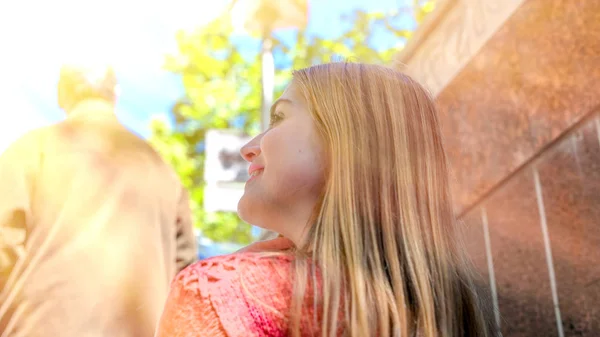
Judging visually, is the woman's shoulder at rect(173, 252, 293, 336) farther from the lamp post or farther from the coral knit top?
the lamp post

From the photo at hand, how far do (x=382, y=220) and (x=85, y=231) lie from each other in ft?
4.85

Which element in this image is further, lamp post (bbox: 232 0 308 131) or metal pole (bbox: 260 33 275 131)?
metal pole (bbox: 260 33 275 131)

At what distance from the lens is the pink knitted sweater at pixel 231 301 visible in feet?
4.26

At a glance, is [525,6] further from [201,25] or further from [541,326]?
[201,25]

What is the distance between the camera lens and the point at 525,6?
245 cm

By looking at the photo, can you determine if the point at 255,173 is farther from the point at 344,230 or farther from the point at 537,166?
the point at 537,166

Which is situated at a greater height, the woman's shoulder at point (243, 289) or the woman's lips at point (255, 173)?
the woman's lips at point (255, 173)

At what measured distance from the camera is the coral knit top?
1.30 meters

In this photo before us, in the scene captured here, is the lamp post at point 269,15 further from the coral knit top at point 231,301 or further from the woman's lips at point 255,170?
the coral knit top at point 231,301

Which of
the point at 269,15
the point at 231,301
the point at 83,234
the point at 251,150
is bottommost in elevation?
the point at 231,301

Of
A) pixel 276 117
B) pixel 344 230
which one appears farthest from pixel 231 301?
pixel 276 117

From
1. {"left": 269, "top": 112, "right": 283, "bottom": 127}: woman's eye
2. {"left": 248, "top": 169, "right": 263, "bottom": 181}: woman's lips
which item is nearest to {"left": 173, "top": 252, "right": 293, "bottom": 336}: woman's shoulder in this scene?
{"left": 248, "top": 169, "right": 263, "bottom": 181}: woman's lips

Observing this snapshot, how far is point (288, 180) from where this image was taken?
1.70 m

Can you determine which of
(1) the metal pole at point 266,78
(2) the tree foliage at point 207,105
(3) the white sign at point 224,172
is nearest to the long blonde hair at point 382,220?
(3) the white sign at point 224,172
